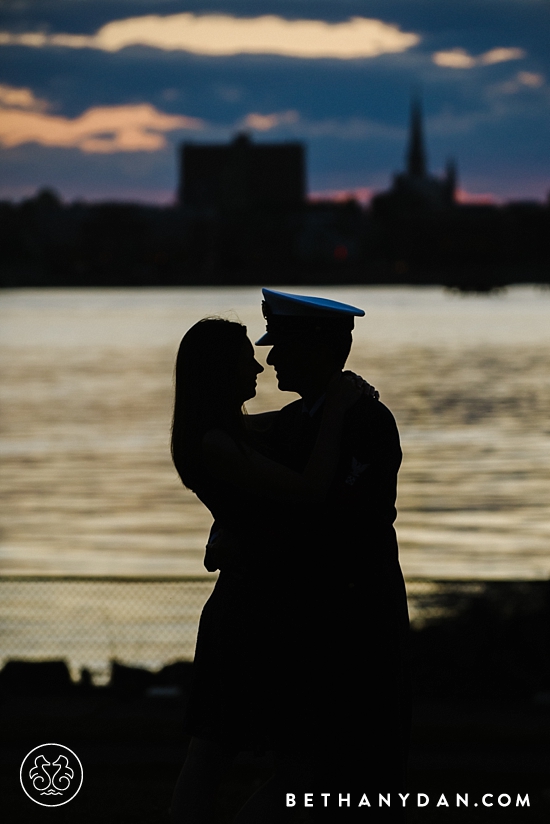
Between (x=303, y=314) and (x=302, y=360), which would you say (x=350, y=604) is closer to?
(x=302, y=360)

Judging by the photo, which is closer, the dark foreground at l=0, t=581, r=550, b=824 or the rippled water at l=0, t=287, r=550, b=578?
the dark foreground at l=0, t=581, r=550, b=824

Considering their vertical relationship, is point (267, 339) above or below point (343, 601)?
above

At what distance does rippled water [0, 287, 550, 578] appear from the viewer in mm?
25000

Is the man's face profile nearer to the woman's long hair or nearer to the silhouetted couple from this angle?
the silhouetted couple

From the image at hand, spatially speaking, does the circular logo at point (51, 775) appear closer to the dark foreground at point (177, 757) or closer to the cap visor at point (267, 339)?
the dark foreground at point (177, 757)

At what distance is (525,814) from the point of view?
21.8 feet

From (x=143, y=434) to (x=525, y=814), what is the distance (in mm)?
42709

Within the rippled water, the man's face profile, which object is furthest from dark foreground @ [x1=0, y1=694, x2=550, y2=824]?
the rippled water

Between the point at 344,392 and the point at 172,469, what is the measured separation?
110ft

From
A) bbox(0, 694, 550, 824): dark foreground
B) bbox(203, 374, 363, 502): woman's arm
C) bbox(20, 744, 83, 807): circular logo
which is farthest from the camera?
bbox(20, 744, 83, 807): circular logo

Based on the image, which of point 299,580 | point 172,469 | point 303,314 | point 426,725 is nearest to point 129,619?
point 426,725

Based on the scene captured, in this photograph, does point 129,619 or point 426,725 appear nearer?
point 426,725

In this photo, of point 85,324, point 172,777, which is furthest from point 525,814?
point 85,324

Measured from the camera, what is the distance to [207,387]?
14.5 ft
